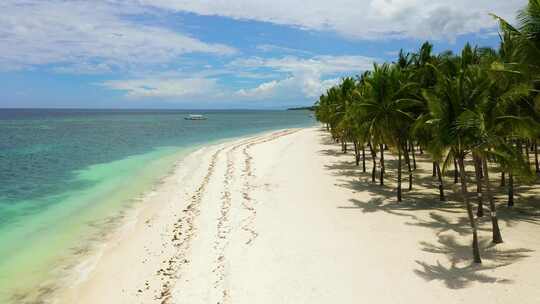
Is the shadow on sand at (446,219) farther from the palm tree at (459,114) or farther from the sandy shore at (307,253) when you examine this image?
the palm tree at (459,114)

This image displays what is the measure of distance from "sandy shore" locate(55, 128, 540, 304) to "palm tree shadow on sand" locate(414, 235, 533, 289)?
0.10 ft

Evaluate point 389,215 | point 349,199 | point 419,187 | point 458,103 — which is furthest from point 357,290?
point 419,187

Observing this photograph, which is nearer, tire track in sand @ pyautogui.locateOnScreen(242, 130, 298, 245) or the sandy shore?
the sandy shore

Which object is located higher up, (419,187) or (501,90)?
(501,90)

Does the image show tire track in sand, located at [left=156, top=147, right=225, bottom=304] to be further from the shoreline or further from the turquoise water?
the turquoise water

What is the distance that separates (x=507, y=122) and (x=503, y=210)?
21.2 ft

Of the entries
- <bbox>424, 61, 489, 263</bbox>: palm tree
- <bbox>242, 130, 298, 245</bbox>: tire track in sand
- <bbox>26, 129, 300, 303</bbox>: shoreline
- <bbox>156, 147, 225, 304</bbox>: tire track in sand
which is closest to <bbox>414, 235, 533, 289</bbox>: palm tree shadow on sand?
<bbox>424, 61, 489, 263</bbox>: palm tree

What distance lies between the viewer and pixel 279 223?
17031 mm

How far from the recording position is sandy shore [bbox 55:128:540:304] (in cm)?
1085

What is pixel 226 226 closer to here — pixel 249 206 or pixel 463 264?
pixel 249 206

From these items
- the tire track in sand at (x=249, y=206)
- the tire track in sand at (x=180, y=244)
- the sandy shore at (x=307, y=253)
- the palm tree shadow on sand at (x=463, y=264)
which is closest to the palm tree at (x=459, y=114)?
the palm tree shadow on sand at (x=463, y=264)

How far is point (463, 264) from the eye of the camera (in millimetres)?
12039

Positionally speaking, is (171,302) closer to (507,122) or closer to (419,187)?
(507,122)

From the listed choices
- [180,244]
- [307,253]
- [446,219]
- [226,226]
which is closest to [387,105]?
[446,219]
